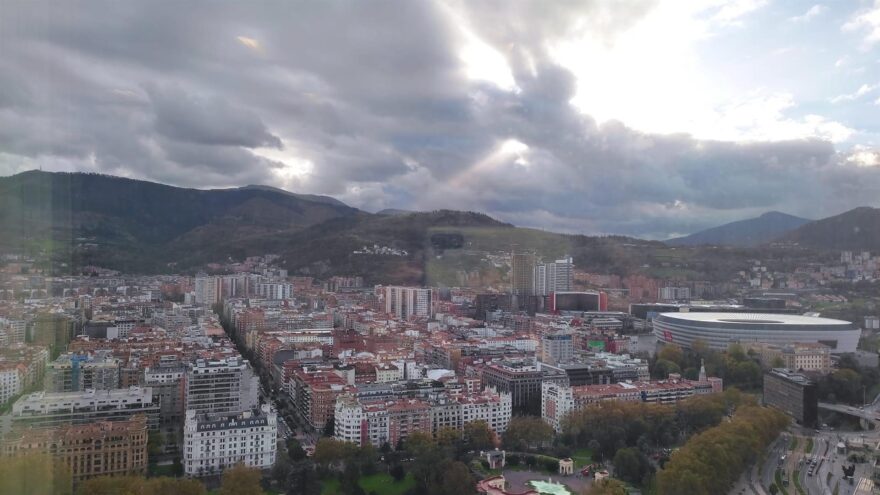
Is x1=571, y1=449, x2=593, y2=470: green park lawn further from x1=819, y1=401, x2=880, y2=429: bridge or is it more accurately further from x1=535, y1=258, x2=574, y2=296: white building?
x1=535, y1=258, x2=574, y2=296: white building

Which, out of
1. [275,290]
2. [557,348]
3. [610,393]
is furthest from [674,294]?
[610,393]

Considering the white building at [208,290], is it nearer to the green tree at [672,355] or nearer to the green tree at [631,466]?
the green tree at [672,355]

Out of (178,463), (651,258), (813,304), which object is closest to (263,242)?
(651,258)

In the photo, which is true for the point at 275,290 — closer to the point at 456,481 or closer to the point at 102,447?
the point at 102,447

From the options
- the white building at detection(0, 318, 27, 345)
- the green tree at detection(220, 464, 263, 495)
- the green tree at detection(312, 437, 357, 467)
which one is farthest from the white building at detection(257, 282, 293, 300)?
the green tree at detection(220, 464, 263, 495)

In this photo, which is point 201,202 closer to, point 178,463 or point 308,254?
point 308,254

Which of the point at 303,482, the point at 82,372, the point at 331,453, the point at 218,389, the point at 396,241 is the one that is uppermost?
the point at 396,241
